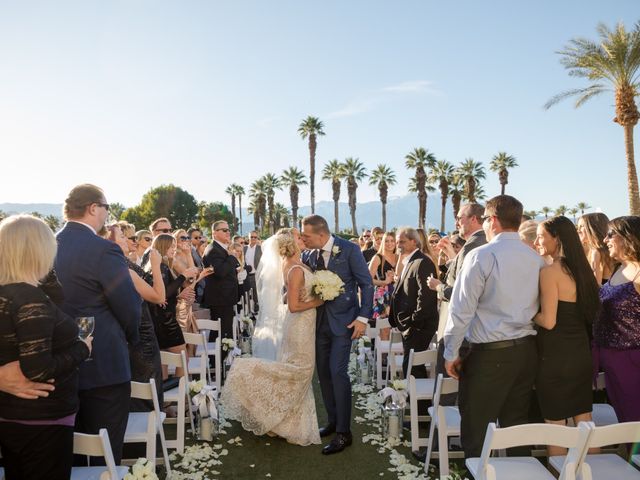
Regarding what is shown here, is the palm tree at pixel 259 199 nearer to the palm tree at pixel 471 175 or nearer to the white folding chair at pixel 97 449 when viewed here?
the palm tree at pixel 471 175

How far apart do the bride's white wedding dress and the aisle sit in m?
0.19

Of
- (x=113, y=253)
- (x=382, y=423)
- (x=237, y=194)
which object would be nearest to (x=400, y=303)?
(x=382, y=423)

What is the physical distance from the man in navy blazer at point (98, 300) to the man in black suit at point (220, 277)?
501 centimetres

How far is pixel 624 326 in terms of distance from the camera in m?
3.99

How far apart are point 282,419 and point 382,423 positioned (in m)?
1.21

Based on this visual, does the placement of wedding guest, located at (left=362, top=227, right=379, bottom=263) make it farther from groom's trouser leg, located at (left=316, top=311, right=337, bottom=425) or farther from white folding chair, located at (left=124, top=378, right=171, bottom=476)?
white folding chair, located at (left=124, top=378, right=171, bottom=476)

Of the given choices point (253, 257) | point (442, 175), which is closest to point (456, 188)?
point (442, 175)

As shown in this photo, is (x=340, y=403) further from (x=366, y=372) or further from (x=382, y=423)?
(x=366, y=372)

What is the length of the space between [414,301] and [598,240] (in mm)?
2213

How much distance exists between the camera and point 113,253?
3.45m

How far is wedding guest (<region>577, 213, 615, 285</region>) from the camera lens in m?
4.95

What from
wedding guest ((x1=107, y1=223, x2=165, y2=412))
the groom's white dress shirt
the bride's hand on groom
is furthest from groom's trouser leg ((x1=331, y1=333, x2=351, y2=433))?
wedding guest ((x1=107, y1=223, x2=165, y2=412))

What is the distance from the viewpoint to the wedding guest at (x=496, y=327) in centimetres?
374

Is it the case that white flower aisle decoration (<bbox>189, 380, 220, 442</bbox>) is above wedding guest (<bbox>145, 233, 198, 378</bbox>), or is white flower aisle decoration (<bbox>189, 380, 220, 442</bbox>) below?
below
